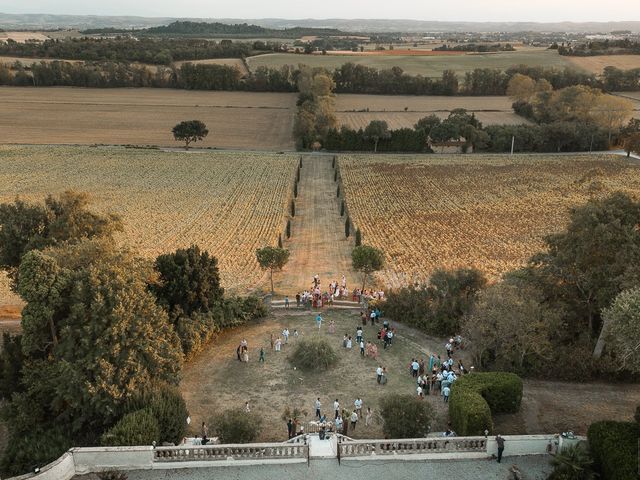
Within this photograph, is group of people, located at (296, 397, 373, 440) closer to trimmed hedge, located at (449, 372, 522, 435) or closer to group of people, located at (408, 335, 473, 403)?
group of people, located at (408, 335, 473, 403)

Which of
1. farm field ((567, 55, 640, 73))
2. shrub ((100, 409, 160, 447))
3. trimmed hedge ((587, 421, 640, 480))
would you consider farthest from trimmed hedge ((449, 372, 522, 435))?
farm field ((567, 55, 640, 73))

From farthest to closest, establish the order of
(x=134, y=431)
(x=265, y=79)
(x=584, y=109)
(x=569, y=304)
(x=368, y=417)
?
(x=265, y=79), (x=584, y=109), (x=569, y=304), (x=368, y=417), (x=134, y=431)

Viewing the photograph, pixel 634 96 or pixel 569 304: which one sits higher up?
pixel 634 96

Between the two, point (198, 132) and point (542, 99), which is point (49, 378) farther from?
point (542, 99)

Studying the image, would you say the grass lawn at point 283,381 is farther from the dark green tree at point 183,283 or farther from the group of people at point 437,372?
the dark green tree at point 183,283

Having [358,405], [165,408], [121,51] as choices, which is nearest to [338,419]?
[358,405]

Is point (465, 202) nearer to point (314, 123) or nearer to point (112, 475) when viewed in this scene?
point (314, 123)

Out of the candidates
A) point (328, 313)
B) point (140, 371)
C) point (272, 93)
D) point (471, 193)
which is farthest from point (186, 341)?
point (272, 93)

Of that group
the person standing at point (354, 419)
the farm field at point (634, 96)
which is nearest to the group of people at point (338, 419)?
the person standing at point (354, 419)
